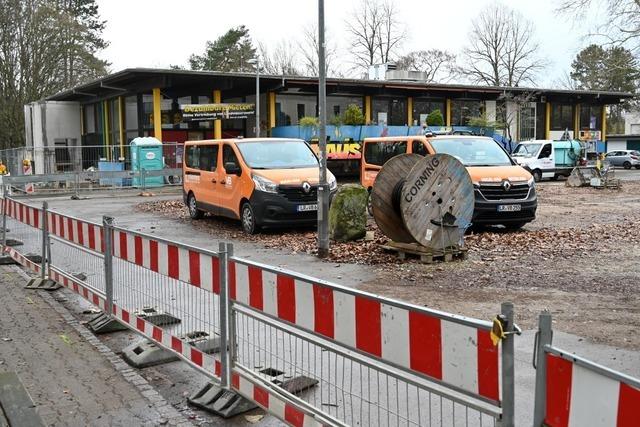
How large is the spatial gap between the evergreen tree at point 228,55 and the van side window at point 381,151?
54110 millimetres

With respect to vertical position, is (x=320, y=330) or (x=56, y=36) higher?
(x=56, y=36)

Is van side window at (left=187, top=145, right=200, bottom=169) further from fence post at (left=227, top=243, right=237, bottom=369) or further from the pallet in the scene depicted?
fence post at (left=227, top=243, right=237, bottom=369)

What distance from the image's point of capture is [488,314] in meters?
7.22

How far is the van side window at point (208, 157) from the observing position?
15.5 metres

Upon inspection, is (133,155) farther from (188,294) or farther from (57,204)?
(188,294)

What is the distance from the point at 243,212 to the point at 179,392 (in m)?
9.03

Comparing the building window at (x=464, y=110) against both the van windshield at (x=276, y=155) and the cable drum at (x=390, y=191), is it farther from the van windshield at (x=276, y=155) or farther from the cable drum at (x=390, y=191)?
the cable drum at (x=390, y=191)

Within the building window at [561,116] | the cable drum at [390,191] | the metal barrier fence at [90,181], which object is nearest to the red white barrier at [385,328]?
the cable drum at [390,191]

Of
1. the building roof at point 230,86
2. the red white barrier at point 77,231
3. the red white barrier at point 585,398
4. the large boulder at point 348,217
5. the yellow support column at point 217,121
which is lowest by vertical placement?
the large boulder at point 348,217

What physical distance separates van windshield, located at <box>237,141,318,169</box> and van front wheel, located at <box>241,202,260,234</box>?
2.80 ft

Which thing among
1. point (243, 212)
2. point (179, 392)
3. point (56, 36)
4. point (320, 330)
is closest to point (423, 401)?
point (320, 330)

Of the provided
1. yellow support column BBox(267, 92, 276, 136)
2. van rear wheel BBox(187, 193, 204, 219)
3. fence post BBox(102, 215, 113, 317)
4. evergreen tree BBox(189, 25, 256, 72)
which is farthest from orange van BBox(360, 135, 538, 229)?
evergreen tree BBox(189, 25, 256, 72)

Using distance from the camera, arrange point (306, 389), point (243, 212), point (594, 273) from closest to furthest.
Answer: point (306, 389), point (594, 273), point (243, 212)

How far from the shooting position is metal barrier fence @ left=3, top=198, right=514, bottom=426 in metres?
2.86
